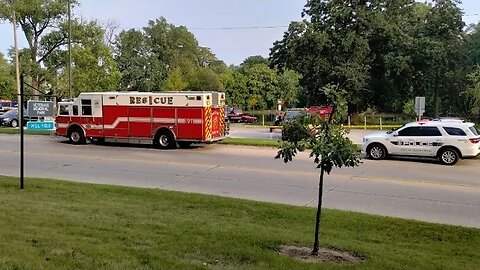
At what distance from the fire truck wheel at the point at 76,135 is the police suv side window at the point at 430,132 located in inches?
645

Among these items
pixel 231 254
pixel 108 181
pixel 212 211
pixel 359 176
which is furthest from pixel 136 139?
pixel 231 254

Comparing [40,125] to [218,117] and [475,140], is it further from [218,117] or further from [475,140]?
[475,140]

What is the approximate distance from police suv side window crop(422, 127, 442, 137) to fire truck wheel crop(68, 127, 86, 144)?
16.4m

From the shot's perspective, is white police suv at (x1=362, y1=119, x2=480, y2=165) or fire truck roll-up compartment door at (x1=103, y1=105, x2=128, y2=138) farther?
fire truck roll-up compartment door at (x1=103, y1=105, x2=128, y2=138)

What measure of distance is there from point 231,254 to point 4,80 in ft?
236

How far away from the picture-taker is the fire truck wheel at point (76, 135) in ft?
87.6

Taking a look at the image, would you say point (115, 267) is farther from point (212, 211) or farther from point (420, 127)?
point (420, 127)

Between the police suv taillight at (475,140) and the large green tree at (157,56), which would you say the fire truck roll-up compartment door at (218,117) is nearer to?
the police suv taillight at (475,140)

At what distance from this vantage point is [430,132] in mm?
20469

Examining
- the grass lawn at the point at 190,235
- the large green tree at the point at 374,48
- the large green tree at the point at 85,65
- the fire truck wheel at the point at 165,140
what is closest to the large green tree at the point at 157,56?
the large green tree at the point at 85,65

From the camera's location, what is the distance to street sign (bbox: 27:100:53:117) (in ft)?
82.8

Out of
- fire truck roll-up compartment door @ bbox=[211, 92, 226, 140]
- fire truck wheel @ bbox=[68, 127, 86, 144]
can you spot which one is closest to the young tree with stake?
fire truck roll-up compartment door @ bbox=[211, 92, 226, 140]

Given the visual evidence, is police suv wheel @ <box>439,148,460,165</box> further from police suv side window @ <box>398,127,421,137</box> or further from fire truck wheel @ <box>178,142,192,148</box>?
fire truck wheel @ <box>178,142,192,148</box>

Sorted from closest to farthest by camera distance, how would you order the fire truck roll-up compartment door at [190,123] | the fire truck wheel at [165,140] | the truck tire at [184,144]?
1. the fire truck roll-up compartment door at [190,123]
2. the fire truck wheel at [165,140]
3. the truck tire at [184,144]
